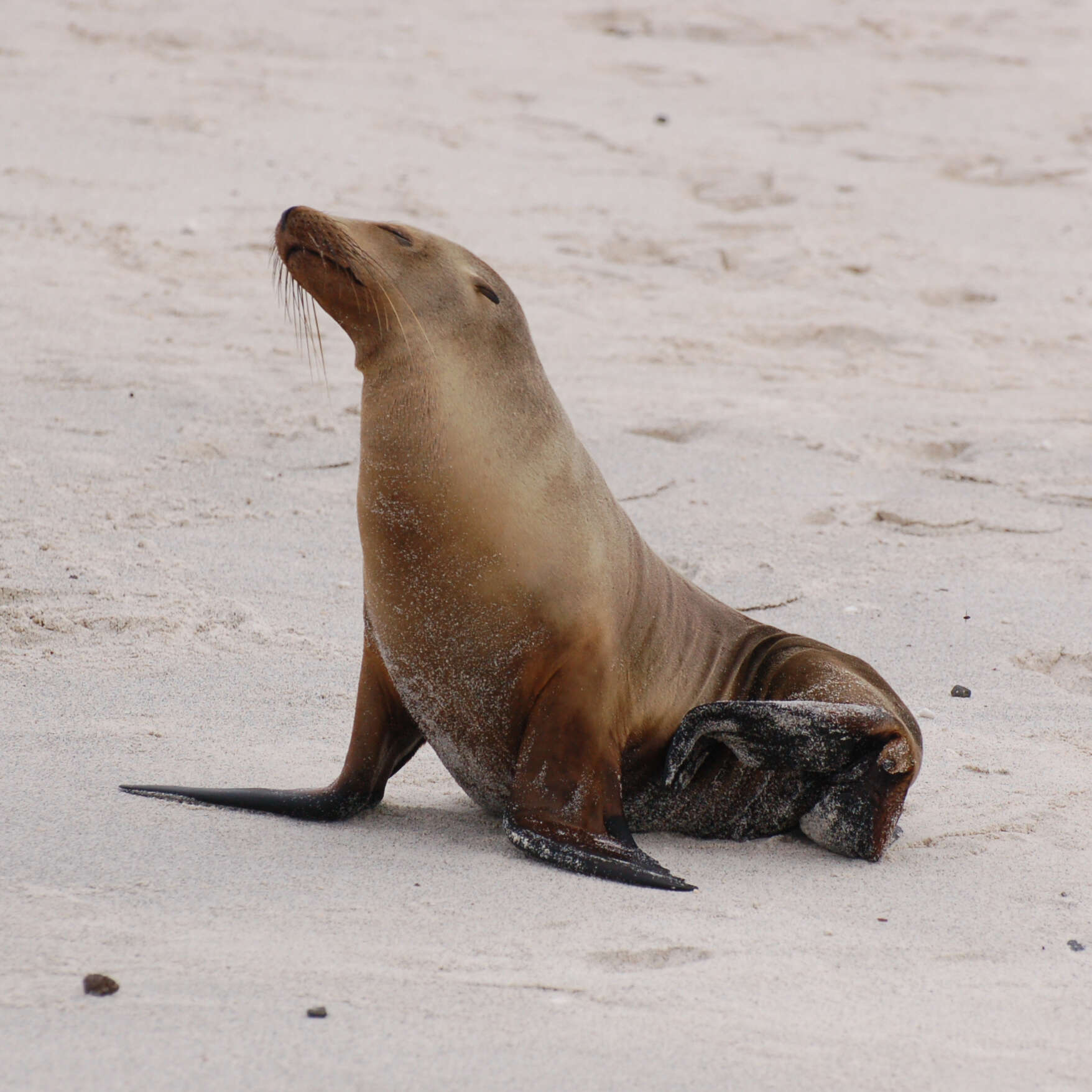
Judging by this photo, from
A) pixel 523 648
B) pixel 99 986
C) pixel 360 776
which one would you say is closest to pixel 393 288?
pixel 523 648

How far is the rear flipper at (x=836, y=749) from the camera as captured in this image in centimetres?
298

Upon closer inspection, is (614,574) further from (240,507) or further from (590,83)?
(590,83)

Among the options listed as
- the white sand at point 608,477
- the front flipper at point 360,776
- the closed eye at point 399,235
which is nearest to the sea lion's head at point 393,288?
the closed eye at point 399,235

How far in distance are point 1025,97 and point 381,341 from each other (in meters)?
8.47

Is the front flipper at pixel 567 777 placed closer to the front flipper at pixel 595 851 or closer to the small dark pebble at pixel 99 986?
the front flipper at pixel 595 851

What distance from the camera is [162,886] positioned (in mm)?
2551

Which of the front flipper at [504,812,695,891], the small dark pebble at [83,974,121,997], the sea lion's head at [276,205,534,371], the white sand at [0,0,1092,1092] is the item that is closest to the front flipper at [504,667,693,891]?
the front flipper at [504,812,695,891]

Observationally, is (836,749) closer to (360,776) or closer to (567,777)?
(567,777)

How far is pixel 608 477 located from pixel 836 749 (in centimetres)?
244

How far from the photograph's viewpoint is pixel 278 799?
3031 mm

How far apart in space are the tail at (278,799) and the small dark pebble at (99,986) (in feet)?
2.96

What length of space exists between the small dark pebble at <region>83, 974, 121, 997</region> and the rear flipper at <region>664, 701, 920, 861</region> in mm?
1252

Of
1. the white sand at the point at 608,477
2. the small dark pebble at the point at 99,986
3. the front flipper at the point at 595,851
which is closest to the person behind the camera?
the small dark pebble at the point at 99,986

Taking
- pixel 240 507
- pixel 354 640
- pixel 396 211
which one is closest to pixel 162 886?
pixel 354 640
